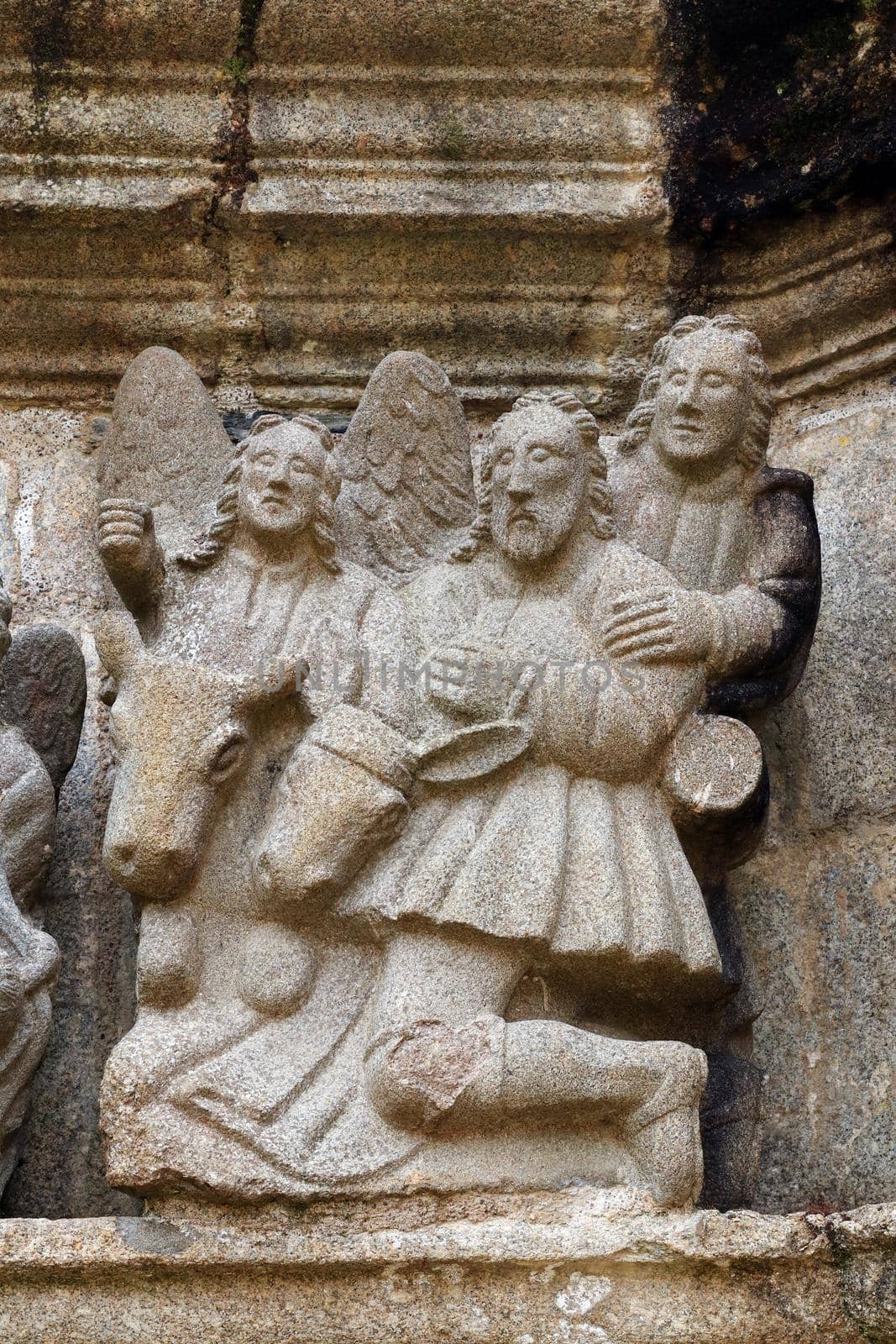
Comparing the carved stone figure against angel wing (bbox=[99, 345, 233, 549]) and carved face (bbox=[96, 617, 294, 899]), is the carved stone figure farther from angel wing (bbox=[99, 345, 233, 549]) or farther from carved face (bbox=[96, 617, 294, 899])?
angel wing (bbox=[99, 345, 233, 549])

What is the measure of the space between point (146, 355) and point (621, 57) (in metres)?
1.30

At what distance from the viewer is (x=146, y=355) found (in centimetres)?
470

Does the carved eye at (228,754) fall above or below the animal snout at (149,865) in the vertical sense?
above

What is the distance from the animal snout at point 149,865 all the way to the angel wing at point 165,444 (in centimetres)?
88

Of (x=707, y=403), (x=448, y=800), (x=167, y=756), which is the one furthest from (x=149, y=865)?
(x=707, y=403)

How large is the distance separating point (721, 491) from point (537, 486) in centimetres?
44

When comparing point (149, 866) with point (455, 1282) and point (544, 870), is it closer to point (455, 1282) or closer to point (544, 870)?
point (544, 870)

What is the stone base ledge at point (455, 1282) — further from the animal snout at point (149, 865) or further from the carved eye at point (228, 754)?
the carved eye at point (228, 754)

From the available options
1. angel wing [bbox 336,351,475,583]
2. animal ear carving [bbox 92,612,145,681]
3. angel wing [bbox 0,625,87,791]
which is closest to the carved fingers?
animal ear carving [bbox 92,612,145,681]

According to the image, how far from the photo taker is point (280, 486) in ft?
13.7

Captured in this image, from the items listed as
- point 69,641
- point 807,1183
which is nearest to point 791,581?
point 807,1183

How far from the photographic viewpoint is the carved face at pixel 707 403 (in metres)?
4.29

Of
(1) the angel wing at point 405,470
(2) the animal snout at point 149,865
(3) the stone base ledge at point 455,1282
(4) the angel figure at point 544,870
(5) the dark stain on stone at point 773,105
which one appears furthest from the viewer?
(5) the dark stain on stone at point 773,105

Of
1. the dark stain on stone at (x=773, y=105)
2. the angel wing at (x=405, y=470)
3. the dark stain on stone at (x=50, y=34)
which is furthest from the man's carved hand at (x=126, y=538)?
the dark stain on stone at (x=773, y=105)
